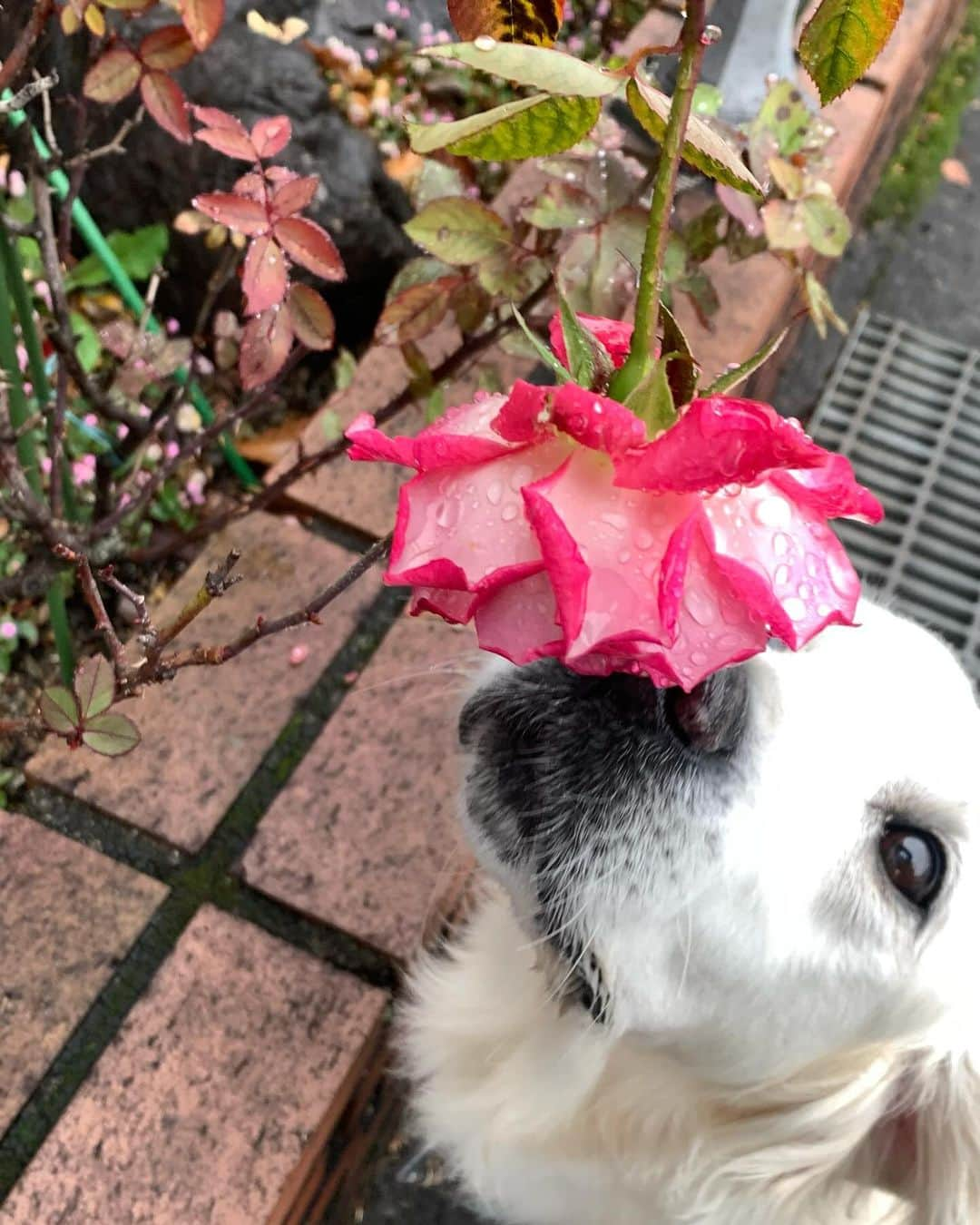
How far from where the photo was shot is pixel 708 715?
1.06 metres

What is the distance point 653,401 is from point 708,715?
56 centimetres

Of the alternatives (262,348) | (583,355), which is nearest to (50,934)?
(262,348)

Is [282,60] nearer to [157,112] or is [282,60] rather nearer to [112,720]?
[157,112]

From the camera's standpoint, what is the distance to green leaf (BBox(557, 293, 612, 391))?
1.91 feet

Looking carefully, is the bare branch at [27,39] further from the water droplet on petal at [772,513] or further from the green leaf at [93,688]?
the water droplet on petal at [772,513]

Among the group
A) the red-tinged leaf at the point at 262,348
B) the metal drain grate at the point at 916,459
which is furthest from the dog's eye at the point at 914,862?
the metal drain grate at the point at 916,459

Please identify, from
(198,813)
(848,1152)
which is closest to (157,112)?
(198,813)

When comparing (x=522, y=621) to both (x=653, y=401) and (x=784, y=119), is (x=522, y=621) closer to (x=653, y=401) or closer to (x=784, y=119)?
(x=653, y=401)

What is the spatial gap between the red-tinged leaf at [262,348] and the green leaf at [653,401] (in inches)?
33.2

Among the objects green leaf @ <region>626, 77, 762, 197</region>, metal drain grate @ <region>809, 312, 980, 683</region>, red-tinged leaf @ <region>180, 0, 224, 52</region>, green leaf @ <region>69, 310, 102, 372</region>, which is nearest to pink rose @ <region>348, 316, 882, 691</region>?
green leaf @ <region>626, 77, 762, 197</region>

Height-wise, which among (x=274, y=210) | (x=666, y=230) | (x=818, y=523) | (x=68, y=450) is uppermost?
(x=666, y=230)

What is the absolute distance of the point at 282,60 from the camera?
7.48 feet

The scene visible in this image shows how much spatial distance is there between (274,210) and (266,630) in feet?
1.67

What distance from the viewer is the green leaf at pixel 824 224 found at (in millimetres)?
1597
